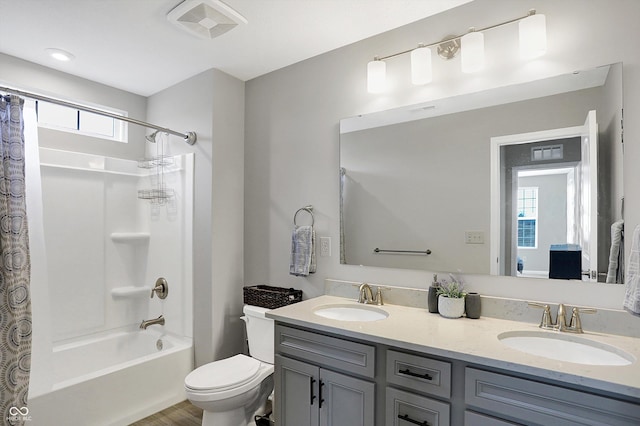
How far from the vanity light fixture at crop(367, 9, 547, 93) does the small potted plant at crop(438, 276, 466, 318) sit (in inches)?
45.6

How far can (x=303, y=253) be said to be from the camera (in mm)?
2381

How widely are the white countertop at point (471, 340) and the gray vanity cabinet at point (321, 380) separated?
0.07 meters

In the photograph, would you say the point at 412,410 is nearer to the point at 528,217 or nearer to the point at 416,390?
the point at 416,390

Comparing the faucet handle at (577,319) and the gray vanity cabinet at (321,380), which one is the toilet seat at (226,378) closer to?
the gray vanity cabinet at (321,380)

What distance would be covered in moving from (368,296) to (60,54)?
276 cm

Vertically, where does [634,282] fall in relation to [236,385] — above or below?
above

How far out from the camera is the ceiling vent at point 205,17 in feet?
6.13

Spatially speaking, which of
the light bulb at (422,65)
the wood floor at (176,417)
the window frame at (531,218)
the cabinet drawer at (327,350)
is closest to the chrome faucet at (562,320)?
the window frame at (531,218)

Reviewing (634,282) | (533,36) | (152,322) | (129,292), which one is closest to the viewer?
(634,282)

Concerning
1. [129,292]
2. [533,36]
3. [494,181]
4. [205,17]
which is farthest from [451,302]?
[129,292]

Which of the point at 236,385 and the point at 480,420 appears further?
the point at 236,385

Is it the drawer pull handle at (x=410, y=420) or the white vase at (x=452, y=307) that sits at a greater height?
the white vase at (x=452, y=307)

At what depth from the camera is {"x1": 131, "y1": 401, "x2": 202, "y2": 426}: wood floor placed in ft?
7.68

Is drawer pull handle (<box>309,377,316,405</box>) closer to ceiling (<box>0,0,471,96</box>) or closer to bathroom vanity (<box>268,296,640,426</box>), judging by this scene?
bathroom vanity (<box>268,296,640,426</box>)
